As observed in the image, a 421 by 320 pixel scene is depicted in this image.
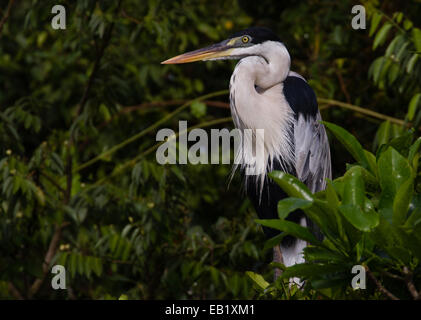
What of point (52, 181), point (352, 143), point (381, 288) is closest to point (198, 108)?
point (52, 181)

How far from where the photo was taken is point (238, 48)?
92.8 inches

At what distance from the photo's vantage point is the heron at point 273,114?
7.59 feet

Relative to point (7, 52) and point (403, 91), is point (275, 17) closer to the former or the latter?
point (403, 91)

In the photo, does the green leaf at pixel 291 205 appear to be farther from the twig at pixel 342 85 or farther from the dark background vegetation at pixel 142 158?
the twig at pixel 342 85

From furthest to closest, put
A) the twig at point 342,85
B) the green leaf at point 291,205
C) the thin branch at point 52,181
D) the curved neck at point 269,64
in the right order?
the twig at point 342,85, the thin branch at point 52,181, the curved neck at point 269,64, the green leaf at point 291,205

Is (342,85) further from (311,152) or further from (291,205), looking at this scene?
(291,205)

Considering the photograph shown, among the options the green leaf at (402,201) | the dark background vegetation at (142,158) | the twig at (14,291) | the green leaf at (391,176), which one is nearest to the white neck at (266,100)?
the dark background vegetation at (142,158)

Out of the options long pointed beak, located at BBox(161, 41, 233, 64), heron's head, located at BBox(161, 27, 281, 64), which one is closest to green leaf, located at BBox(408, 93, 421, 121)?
heron's head, located at BBox(161, 27, 281, 64)

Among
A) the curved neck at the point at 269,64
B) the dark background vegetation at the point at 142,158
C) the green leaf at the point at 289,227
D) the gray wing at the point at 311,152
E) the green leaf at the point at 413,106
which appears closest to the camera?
the green leaf at the point at 289,227

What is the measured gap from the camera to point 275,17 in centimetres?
449

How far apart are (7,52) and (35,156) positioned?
1684 millimetres

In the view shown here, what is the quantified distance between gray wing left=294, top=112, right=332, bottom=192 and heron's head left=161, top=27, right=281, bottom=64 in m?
0.30

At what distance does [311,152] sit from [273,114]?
9.1 inches
